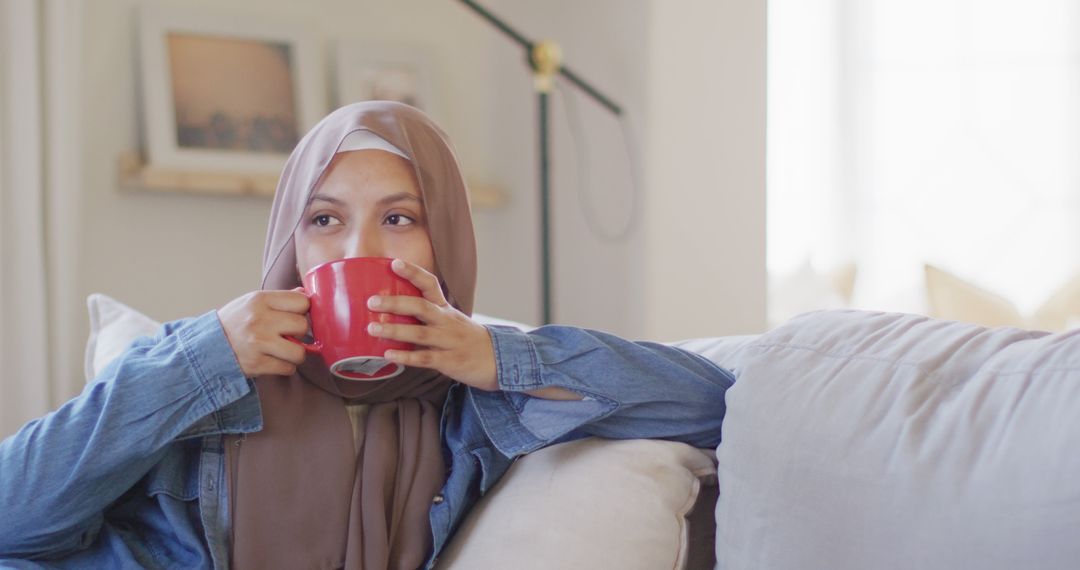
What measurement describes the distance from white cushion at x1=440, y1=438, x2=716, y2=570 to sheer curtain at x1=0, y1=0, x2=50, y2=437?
1.71 meters

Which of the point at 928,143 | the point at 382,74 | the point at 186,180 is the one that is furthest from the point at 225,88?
the point at 928,143

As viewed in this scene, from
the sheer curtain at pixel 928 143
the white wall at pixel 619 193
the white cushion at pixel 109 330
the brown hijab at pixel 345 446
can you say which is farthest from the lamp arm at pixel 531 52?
the brown hijab at pixel 345 446

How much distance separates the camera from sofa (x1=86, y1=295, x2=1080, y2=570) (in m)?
0.72

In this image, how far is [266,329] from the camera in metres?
0.98

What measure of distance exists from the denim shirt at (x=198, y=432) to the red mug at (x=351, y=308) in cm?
9

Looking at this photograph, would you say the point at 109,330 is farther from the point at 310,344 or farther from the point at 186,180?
the point at 186,180

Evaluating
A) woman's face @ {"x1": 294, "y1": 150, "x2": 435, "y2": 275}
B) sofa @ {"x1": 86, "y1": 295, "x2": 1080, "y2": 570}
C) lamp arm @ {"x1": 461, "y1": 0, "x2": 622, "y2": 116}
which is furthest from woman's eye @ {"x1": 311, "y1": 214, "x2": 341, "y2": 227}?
lamp arm @ {"x1": 461, "y1": 0, "x2": 622, "y2": 116}

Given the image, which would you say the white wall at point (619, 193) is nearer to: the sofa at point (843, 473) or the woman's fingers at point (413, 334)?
the sofa at point (843, 473)

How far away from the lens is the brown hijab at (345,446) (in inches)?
39.9

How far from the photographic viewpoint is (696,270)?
2844mm

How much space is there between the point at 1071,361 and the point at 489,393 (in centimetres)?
52

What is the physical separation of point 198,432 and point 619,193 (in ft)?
6.47

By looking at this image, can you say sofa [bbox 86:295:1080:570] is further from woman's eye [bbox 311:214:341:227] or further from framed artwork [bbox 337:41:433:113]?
framed artwork [bbox 337:41:433:113]

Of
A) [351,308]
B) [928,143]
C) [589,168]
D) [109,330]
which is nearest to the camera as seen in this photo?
[351,308]
